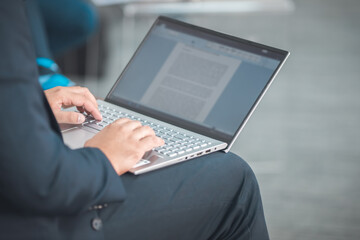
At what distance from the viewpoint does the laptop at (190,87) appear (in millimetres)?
1173

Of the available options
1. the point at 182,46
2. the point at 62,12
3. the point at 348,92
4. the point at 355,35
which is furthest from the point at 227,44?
the point at 355,35

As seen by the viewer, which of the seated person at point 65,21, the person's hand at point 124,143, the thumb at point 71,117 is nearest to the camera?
the person's hand at point 124,143

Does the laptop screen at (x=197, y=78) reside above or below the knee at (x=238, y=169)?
above

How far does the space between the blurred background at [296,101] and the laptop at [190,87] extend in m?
0.81

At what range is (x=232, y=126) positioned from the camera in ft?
3.88

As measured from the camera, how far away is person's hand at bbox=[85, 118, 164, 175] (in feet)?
3.11

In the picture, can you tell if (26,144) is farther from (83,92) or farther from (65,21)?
(65,21)

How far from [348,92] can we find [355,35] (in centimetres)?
112

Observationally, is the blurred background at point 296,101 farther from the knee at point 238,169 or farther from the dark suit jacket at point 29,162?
the dark suit jacket at point 29,162

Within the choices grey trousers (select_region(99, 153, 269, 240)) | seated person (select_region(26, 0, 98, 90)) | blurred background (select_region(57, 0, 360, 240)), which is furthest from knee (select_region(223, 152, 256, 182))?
seated person (select_region(26, 0, 98, 90))

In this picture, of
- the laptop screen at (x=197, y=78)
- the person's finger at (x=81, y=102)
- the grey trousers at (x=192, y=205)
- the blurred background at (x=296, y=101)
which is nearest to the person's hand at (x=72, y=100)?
the person's finger at (x=81, y=102)

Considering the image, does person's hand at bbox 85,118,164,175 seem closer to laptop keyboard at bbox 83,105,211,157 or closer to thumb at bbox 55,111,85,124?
laptop keyboard at bbox 83,105,211,157

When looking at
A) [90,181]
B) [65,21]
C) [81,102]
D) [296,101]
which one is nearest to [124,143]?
[90,181]

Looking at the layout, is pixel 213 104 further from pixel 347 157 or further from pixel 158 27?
pixel 347 157
